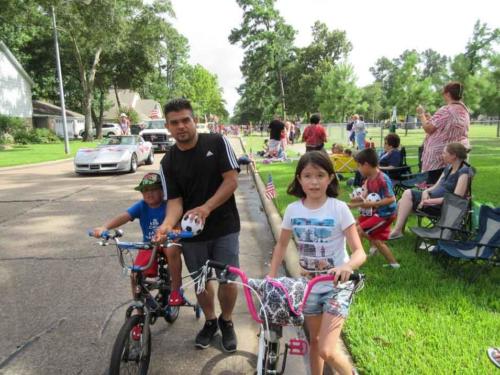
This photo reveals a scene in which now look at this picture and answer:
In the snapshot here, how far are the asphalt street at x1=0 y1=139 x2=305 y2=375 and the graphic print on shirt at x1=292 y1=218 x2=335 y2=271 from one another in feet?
3.34

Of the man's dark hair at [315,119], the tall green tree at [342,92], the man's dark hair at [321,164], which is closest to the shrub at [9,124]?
the man's dark hair at [315,119]

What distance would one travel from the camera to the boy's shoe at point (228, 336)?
3.33 meters

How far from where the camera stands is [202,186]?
319 cm

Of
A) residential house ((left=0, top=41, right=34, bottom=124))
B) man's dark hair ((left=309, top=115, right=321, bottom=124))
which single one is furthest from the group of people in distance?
residential house ((left=0, top=41, right=34, bottom=124))

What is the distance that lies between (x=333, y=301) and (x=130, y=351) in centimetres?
138

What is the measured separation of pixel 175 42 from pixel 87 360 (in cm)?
3756

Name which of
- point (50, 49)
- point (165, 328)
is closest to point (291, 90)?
point (50, 49)

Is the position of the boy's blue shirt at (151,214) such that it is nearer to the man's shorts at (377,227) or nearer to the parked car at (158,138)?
the man's shorts at (377,227)

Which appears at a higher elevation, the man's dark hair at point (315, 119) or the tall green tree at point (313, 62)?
the tall green tree at point (313, 62)

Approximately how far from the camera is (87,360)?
128 inches

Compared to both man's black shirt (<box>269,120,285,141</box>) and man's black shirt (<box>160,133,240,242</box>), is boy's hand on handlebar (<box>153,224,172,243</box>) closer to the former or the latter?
man's black shirt (<box>160,133,240,242</box>)

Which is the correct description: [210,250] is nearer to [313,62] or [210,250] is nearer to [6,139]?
[6,139]

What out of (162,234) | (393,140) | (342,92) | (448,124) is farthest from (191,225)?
(342,92)

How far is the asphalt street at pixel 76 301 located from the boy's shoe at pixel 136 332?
1.68 ft
